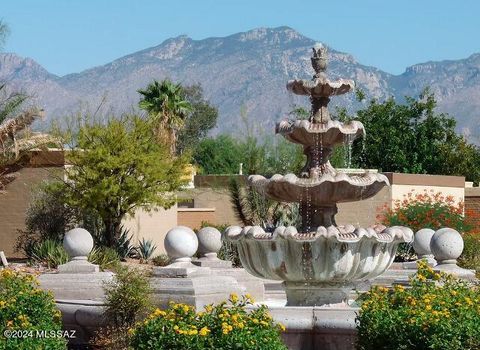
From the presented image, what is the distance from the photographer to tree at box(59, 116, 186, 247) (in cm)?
2919

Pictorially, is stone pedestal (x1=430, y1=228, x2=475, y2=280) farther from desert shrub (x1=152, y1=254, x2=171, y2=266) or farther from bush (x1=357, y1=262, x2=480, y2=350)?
desert shrub (x1=152, y1=254, x2=171, y2=266)

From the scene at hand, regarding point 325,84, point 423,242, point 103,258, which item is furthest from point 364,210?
point 325,84

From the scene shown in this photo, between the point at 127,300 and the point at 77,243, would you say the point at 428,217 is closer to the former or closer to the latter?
the point at 77,243

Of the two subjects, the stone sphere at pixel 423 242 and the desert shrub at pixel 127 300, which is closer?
the desert shrub at pixel 127 300

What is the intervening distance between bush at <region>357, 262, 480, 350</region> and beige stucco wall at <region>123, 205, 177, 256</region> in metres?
21.3

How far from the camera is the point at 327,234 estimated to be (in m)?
14.5

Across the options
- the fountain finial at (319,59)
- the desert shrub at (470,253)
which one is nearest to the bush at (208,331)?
the fountain finial at (319,59)

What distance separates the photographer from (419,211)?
30.6m

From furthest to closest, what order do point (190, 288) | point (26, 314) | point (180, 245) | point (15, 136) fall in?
point (15, 136) → point (180, 245) → point (190, 288) → point (26, 314)

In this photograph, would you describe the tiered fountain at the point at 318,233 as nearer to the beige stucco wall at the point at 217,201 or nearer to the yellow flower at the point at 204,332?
the yellow flower at the point at 204,332

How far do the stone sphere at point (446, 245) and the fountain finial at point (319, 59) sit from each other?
3733mm

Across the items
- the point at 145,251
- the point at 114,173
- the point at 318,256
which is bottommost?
the point at 145,251

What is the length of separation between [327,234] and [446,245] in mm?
4254

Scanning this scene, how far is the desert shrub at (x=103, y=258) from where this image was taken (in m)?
24.7
